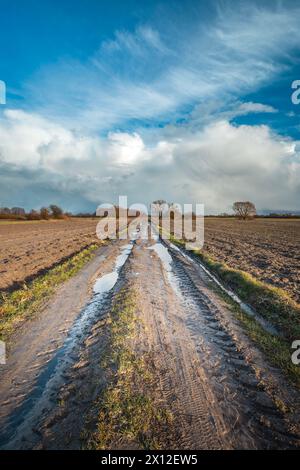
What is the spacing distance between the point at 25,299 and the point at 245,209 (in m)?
114

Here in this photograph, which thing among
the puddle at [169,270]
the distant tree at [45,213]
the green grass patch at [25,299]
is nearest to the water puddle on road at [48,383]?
the green grass patch at [25,299]

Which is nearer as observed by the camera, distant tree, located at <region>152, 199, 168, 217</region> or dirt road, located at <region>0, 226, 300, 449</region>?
dirt road, located at <region>0, 226, 300, 449</region>

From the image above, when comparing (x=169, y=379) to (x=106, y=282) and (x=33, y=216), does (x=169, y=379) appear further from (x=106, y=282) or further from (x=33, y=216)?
(x=33, y=216)

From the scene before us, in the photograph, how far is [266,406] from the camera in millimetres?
4941

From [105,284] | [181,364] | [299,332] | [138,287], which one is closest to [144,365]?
[181,364]

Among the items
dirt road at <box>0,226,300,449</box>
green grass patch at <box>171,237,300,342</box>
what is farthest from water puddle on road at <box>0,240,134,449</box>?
green grass patch at <box>171,237,300,342</box>

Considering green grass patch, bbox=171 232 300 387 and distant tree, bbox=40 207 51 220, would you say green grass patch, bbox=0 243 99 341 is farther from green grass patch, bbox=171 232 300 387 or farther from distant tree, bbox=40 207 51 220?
distant tree, bbox=40 207 51 220

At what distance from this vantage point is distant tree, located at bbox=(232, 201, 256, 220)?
113m

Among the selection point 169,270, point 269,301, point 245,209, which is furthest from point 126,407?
point 245,209

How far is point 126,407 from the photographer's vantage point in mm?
4750

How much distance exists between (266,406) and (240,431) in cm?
92

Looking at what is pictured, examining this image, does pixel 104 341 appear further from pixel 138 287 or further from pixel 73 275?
pixel 73 275

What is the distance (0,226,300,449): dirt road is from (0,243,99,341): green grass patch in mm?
544

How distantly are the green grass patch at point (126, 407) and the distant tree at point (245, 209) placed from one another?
11478cm
